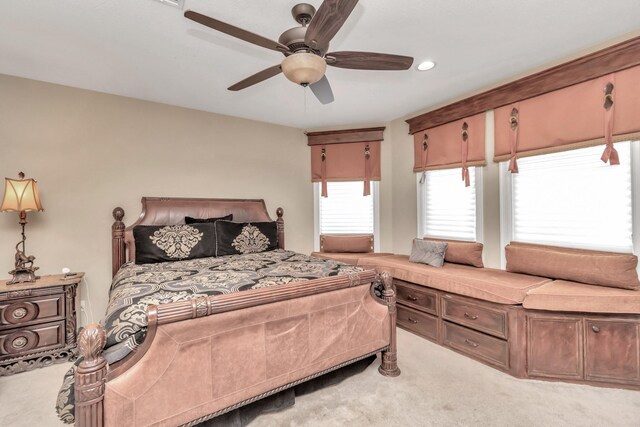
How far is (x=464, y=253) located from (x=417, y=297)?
75cm

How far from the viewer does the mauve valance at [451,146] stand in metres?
3.22

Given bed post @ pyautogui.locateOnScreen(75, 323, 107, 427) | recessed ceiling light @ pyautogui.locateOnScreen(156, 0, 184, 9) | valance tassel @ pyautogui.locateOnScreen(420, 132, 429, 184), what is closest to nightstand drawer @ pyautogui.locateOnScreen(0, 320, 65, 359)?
bed post @ pyautogui.locateOnScreen(75, 323, 107, 427)

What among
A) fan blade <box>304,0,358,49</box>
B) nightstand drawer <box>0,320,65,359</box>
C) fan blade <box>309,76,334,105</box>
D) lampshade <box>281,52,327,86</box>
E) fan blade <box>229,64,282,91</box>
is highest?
fan blade <box>229,64,282,91</box>

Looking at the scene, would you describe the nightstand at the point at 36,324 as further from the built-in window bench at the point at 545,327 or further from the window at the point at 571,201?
the window at the point at 571,201

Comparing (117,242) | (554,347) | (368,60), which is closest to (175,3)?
(368,60)

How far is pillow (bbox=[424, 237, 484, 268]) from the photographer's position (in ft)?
10.3

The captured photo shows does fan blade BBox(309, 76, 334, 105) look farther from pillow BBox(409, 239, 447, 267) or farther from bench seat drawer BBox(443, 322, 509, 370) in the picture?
bench seat drawer BBox(443, 322, 509, 370)

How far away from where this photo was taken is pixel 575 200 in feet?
8.42

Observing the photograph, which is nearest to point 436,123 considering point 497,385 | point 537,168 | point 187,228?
point 537,168

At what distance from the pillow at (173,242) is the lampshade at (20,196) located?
0.82 metres

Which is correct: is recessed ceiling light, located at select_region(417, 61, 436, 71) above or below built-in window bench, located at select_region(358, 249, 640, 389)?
above

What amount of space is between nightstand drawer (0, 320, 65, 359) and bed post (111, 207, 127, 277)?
2.42ft

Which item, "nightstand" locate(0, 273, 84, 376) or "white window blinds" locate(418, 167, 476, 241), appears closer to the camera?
"nightstand" locate(0, 273, 84, 376)

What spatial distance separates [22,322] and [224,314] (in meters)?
2.15
